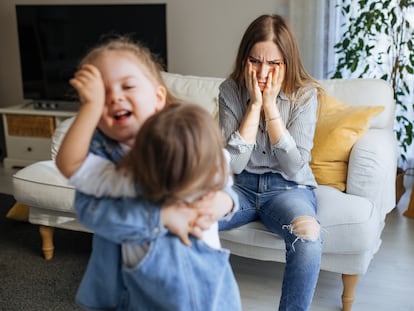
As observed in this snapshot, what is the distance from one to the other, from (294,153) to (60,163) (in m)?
0.99

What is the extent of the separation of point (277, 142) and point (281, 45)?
0.34 meters

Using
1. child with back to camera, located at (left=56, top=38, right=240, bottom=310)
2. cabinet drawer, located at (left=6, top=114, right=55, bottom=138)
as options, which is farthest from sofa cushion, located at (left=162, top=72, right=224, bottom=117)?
child with back to camera, located at (left=56, top=38, right=240, bottom=310)

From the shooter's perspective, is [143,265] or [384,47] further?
[384,47]

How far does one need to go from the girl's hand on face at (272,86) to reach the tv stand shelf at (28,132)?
7.81 ft

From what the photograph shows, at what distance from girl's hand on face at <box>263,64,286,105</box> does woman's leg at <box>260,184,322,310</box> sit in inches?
14.1

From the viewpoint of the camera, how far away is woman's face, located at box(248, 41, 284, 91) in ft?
5.86

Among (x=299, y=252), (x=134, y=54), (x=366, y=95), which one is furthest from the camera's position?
(x=366, y=95)

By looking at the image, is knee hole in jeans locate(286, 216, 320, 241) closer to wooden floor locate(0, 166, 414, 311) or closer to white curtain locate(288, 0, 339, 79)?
wooden floor locate(0, 166, 414, 311)

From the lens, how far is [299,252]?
1.69 metres

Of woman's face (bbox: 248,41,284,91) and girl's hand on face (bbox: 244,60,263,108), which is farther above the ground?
woman's face (bbox: 248,41,284,91)

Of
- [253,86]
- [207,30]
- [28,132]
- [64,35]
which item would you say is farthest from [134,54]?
[28,132]

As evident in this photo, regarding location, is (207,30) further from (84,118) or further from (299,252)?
(84,118)

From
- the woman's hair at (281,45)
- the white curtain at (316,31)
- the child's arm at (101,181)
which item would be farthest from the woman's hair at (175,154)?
the white curtain at (316,31)

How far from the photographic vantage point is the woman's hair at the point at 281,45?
181 centimetres
